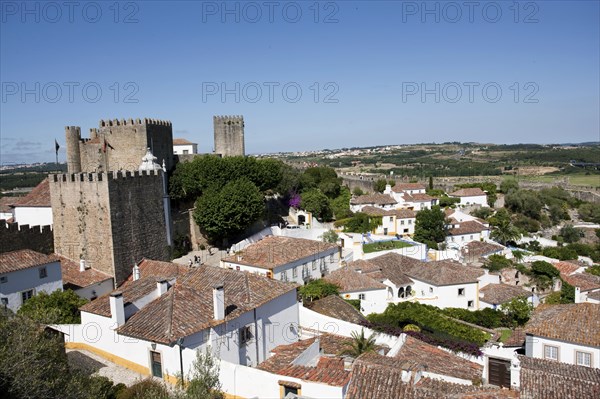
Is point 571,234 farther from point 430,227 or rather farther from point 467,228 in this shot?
point 430,227

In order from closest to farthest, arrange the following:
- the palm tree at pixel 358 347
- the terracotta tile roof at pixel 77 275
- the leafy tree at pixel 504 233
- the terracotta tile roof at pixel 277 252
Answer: the palm tree at pixel 358 347, the terracotta tile roof at pixel 77 275, the terracotta tile roof at pixel 277 252, the leafy tree at pixel 504 233

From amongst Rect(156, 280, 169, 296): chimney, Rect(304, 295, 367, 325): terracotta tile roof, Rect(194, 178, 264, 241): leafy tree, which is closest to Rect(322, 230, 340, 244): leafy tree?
Rect(194, 178, 264, 241): leafy tree

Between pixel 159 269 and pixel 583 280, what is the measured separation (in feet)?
74.3

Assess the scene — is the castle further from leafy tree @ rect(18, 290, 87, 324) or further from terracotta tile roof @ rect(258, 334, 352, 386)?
terracotta tile roof @ rect(258, 334, 352, 386)

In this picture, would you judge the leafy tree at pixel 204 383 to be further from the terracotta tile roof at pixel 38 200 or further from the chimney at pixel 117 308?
the terracotta tile roof at pixel 38 200

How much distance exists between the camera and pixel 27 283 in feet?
49.1

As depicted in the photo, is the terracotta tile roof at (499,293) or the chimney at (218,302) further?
the terracotta tile roof at (499,293)

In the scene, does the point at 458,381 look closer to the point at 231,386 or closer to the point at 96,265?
the point at 231,386

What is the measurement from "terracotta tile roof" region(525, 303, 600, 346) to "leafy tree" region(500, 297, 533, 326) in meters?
5.91

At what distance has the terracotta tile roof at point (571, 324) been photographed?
14125 millimetres

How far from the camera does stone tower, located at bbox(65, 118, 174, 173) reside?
2681 cm

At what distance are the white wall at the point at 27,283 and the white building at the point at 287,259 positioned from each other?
6609 millimetres

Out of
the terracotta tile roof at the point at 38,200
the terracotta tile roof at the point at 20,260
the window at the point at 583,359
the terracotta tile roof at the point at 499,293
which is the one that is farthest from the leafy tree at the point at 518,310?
the terracotta tile roof at the point at 38,200

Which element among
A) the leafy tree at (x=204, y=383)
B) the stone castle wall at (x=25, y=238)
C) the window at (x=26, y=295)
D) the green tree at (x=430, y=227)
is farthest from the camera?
the green tree at (x=430, y=227)
